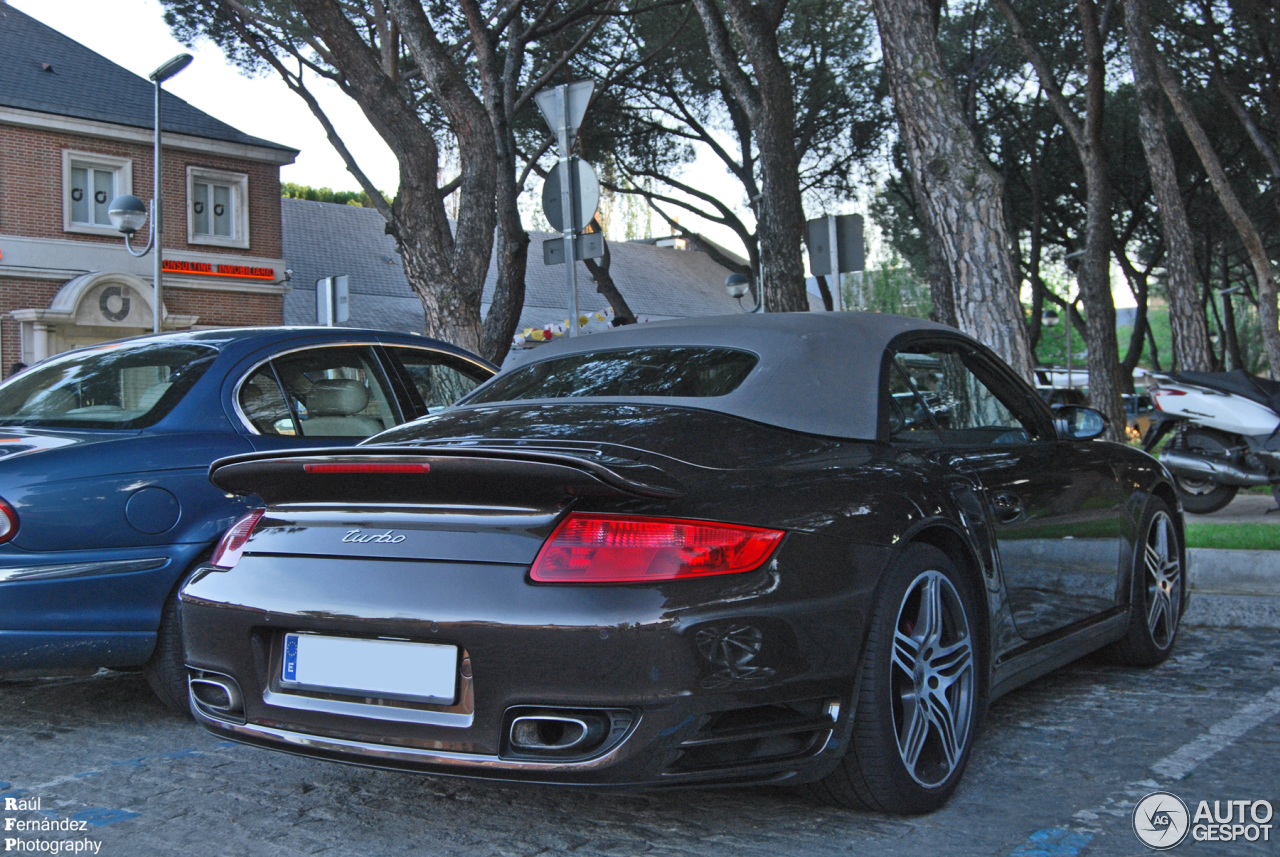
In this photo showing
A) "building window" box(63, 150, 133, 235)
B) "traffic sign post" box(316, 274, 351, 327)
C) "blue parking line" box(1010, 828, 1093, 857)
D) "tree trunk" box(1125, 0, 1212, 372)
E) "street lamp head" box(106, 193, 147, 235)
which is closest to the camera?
"blue parking line" box(1010, 828, 1093, 857)

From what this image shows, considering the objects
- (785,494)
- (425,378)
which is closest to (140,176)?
(425,378)

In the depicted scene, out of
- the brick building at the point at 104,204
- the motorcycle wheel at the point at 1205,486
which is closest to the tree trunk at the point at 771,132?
the motorcycle wheel at the point at 1205,486

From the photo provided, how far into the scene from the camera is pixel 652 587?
99.6 inches

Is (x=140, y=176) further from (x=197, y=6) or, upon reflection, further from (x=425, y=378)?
(x=425, y=378)

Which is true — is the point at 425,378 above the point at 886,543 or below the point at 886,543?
above

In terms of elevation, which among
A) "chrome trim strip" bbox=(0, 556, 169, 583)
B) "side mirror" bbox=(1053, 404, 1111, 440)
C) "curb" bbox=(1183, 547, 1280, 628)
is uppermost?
"side mirror" bbox=(1053, 404, 1111, 440)

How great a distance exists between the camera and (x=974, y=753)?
3.66 meters

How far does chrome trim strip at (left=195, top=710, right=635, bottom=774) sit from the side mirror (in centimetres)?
250

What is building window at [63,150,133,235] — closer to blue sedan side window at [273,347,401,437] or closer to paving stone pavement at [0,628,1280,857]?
blue sedan side window at [273,347,401,437]

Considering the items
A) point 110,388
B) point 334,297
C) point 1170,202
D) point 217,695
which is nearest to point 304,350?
point 110,388

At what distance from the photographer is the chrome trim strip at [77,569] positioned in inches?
150

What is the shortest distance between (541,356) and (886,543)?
5.36ft

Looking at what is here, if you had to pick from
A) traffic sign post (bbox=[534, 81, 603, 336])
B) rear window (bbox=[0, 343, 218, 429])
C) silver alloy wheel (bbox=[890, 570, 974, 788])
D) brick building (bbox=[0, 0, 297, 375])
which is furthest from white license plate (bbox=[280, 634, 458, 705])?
brick building (bbox=[0, 0, 297, 375])

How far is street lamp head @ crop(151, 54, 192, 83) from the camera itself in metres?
16.1
